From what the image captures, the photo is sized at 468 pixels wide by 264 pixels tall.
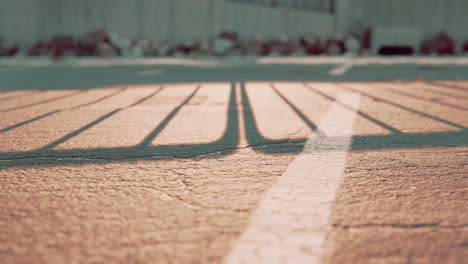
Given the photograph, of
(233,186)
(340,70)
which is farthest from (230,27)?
(233,186)

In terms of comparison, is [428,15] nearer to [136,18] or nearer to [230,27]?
[230,27]

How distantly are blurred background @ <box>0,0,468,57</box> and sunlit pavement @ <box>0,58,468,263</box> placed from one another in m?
10.4

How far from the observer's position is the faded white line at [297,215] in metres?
1.06

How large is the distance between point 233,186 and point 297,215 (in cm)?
36

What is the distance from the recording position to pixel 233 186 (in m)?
1.59

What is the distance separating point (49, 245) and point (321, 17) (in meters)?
20.5

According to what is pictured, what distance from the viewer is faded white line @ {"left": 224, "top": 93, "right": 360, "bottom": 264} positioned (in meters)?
1.06

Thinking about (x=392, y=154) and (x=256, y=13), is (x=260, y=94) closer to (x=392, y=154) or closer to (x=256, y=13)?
(x=392, y=154)

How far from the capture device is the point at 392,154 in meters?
2.07

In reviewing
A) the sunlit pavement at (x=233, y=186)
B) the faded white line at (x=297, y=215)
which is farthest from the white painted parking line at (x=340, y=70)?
the faded white line at (x=297, y=215)

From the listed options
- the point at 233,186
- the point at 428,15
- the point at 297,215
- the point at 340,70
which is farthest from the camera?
the point at 428,15

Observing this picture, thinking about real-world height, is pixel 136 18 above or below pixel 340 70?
above

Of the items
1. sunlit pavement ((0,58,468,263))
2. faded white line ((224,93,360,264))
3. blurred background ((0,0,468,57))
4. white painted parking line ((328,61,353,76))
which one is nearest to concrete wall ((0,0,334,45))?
blurred background ((0,0,468,57))

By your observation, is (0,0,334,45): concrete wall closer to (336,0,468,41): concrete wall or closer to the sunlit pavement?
(336,0,468,41): concrete wall
